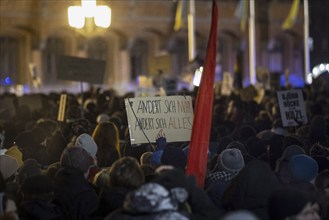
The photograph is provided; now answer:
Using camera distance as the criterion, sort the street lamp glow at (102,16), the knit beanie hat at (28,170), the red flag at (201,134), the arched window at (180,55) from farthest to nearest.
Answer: the arched window at (180,55), the street lamp glow at (102,16), the knit beanie hat at (28,170), the red flag at (201,134)

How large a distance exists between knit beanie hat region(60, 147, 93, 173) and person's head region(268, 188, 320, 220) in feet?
7.30

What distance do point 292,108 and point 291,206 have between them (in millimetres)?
7996

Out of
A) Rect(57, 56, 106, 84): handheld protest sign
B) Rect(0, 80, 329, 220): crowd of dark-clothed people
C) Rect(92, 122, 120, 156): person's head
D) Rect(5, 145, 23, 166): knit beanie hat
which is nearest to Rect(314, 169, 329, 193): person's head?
Rect(0, 80, 329, 220): crowd of dark-clothed people

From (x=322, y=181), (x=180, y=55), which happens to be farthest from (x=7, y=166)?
(x=180, y=55)

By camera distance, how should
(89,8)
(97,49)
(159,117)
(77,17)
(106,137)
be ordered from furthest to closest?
(97,49), (77,17), (89,8), (106,137), (159,117)

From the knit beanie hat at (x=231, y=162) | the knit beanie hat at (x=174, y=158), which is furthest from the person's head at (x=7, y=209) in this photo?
the knit beanie hat at (x=231, y=162)

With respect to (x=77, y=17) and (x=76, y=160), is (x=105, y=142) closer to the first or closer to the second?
(x=76, y=160)

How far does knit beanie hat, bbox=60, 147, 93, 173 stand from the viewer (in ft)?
22.7

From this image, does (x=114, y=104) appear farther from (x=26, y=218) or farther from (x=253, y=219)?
(x=253, y=219)

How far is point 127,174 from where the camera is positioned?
569 cm

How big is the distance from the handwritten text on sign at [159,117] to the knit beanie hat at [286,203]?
4.17 m

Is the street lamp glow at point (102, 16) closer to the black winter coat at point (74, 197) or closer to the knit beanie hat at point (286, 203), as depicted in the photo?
the black winter coat at point (74, 197)

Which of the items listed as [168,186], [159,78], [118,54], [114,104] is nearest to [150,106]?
[168,186]

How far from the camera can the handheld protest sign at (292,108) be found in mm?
12688
